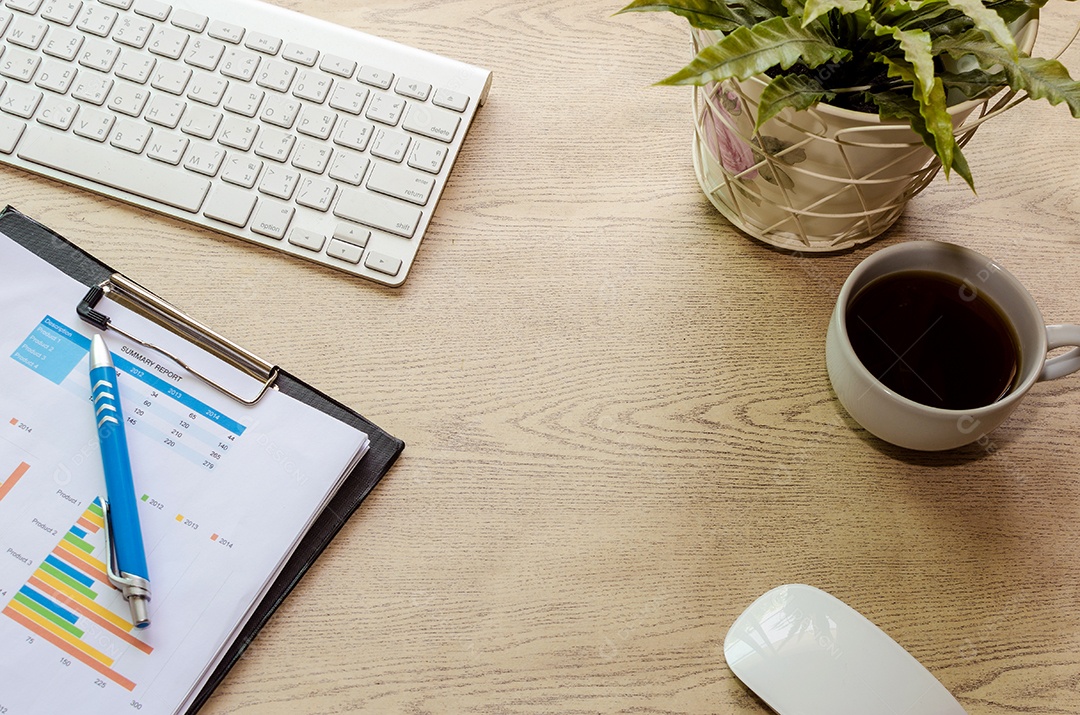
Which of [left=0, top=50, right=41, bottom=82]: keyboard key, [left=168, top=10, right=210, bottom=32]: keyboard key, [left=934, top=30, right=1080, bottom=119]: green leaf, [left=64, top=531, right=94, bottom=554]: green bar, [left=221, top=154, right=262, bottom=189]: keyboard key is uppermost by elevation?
[left=0, top=50, right=41, bottom=82]: keyboard key

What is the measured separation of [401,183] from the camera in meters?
0.64

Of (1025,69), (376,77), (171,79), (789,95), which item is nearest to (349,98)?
(376,77)

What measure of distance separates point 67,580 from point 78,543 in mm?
22

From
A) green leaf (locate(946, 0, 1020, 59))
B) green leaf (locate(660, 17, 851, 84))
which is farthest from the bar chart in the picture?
green leaf (locate(946, 0, 1020, 59))

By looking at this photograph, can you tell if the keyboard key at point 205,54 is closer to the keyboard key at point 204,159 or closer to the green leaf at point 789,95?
the keyboard key at point 204,159

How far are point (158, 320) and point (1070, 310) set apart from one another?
66 centimetres

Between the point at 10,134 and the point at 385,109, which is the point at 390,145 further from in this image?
the point at 10,134

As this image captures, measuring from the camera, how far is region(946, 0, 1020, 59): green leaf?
1.37ft

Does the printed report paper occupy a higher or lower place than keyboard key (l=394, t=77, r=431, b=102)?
lower

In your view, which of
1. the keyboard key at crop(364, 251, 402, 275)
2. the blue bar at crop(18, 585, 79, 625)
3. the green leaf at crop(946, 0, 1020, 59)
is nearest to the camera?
the green leaf at crop(946, 0, 1020, 59)

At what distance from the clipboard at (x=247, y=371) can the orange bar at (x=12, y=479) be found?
0.34 feet

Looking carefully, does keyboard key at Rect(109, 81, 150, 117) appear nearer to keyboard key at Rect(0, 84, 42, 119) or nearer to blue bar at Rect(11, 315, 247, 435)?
keyboard key at Rect(0, 84, 42, 119)

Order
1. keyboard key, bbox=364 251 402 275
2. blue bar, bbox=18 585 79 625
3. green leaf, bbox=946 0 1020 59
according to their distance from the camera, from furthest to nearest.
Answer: keyboard key, bbox=364 251 402 275 < blue bar, bbox=18 585 79 625 < green leaf, bbox=946 0 1020 59

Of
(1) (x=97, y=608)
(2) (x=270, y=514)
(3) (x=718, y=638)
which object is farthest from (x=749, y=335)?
(1) (x=97, y=608)
